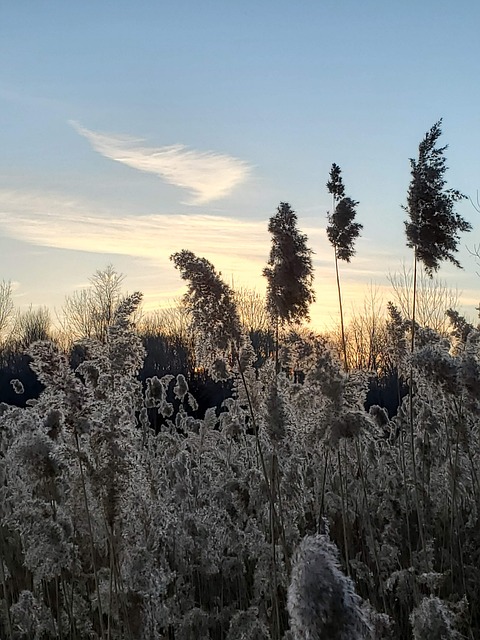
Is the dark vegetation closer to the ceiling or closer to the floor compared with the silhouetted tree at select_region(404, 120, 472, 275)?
closer to the floor

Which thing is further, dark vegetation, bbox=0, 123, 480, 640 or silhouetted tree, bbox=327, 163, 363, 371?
silhouetted tree, bbox=327, 163, 363, 371

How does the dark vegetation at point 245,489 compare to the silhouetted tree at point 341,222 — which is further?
the silhouetted tree at point 341,222

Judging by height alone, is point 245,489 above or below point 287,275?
below

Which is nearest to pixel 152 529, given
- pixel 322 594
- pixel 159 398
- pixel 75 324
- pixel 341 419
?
pixel 341 419

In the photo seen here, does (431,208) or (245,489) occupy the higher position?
(431,208)

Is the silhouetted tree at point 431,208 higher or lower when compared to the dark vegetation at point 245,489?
higher

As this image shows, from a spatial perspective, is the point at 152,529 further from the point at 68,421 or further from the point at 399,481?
the point at 399,481

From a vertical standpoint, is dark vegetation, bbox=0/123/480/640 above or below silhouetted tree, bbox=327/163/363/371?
below

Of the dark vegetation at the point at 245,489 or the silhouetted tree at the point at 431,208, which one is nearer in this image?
the dark vegetation at the point at 245,489

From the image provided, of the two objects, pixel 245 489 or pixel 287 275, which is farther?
pixel 245 489

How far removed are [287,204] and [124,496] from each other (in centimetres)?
205

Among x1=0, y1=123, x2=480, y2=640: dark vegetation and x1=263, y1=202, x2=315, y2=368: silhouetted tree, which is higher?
x1=263, y1=202, x2=315, y2=368: silhouetted tree

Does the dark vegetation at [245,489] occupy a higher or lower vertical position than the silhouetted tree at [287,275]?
lower

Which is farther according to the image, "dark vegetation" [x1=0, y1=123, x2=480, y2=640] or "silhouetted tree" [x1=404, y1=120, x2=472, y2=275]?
"silhouetted tree" [x1=404, y1=120, x2=472, y2=275]
